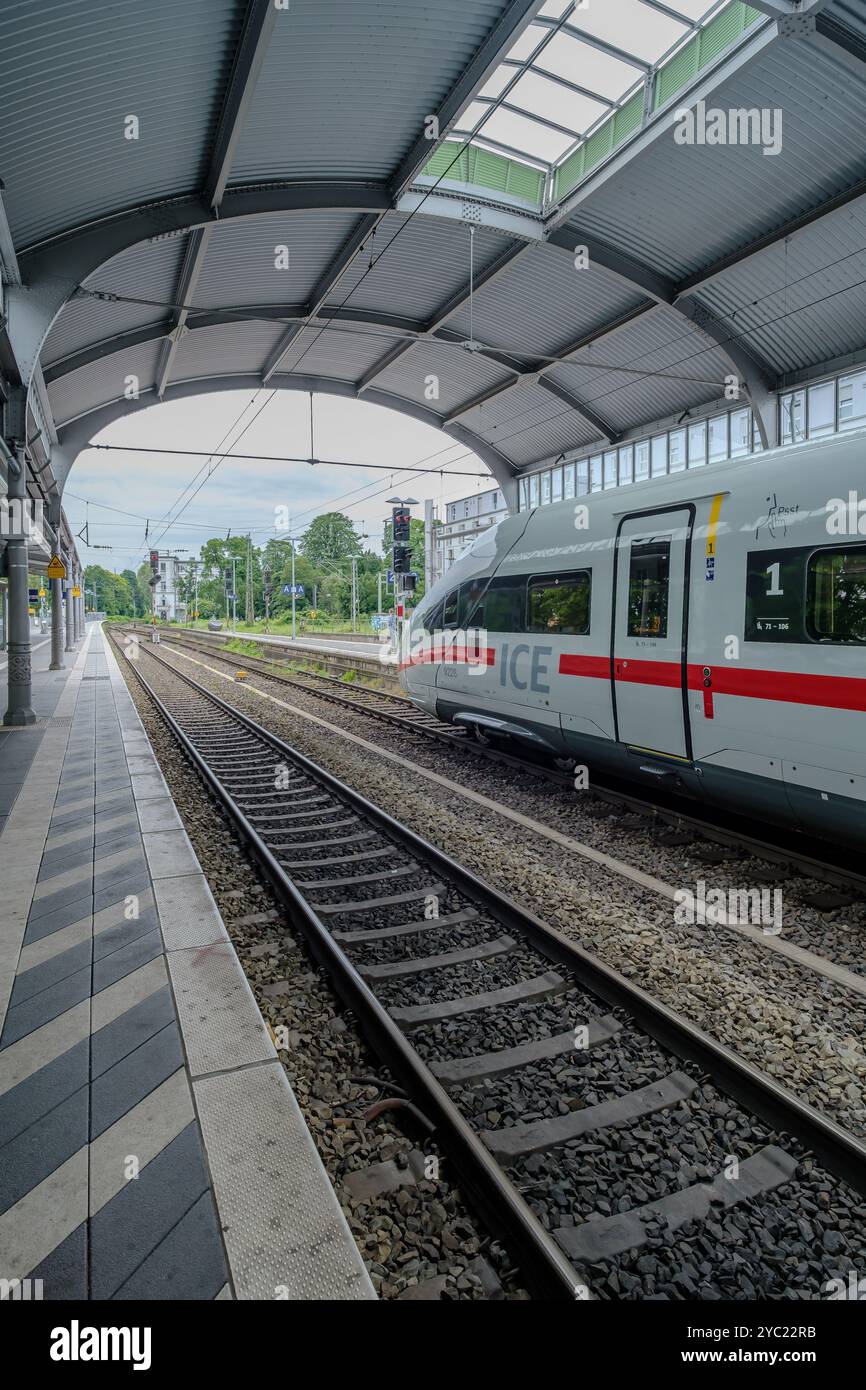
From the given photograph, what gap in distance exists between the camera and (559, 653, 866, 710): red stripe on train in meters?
5.35

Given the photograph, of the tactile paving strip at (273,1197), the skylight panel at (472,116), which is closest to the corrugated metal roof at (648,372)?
the skylight panel at (472,116)

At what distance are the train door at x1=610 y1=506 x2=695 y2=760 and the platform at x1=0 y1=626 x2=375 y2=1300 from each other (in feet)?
14.3

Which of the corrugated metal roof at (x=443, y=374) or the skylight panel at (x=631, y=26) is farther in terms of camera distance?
the corrugated metal roof at (x=443, y=374)

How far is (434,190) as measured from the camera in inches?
593

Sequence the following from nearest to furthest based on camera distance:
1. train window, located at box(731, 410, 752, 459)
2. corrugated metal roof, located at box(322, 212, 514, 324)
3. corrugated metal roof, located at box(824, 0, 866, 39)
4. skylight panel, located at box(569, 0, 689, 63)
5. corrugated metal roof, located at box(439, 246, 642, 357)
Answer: corrugated metal roof, located at box(824, 0, 866, 39)
skylight panel, located at box(569, 0, 689, 63)
corrugated metal roof, located at box(322, 212, 514, 324)
corrugated metal roof, located at box(439, 246, 642, 357)
train window, located at box(731, 410, 752, 459)

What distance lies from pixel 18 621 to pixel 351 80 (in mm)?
10096

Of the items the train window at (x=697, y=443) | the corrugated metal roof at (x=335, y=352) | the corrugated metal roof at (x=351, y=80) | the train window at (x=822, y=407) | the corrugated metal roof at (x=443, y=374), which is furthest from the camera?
the corrugated metal roof at (x=443, y=374)

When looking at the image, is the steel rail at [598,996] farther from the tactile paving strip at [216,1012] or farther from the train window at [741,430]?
the train window at [741,430]

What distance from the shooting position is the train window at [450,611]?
11.3 metres

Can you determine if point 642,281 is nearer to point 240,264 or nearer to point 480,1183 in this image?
point 240,264

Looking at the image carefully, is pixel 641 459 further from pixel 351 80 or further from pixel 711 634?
pixel 711 634

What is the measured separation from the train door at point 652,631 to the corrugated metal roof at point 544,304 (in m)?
12.7

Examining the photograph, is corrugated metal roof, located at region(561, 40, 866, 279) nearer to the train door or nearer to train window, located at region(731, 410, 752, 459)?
train window, located at region(731, 410, 752, 459)

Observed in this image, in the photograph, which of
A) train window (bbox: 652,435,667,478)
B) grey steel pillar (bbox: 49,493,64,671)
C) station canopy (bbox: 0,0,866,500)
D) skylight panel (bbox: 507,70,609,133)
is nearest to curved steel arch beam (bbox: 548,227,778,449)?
station canopy (bbox: 0,0,866,500)
